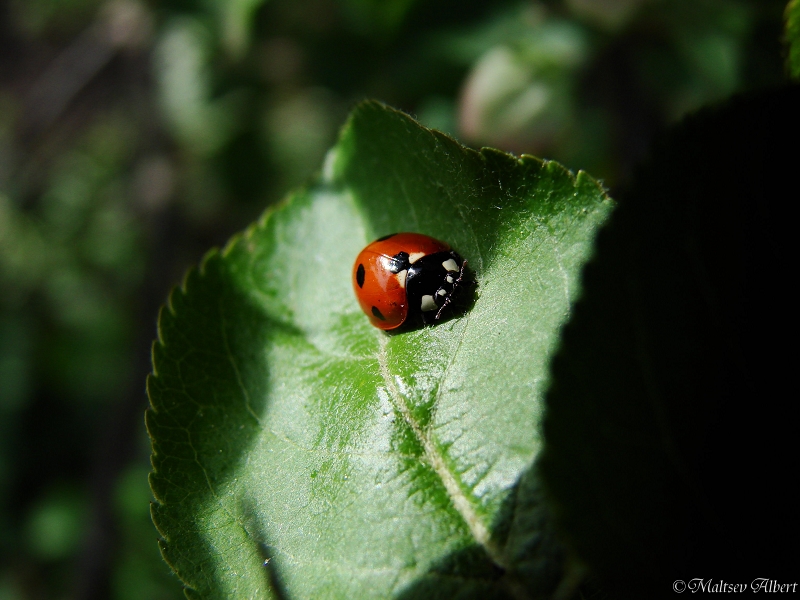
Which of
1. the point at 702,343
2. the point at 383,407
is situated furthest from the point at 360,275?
the point at 702,343

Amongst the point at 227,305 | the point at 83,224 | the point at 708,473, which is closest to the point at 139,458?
→ the point at 83,224

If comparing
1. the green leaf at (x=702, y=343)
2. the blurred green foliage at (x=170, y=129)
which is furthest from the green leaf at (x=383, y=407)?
the blurred green foliage at (x=170, y=129)

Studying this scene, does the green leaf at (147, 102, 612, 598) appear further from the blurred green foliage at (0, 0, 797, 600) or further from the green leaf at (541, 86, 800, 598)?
the blurred green foliage at (0, 0, 797, 600)

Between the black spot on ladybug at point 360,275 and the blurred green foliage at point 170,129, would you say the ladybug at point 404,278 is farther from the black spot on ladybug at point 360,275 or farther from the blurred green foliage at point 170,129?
the blurred green foliage at point 170,129

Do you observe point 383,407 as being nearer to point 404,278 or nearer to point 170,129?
point 404,278

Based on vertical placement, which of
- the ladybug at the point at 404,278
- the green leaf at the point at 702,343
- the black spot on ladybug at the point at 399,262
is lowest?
the green leaf at the point at 702,343

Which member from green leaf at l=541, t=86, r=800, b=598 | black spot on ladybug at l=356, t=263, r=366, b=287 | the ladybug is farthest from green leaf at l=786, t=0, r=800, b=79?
black spot on ladybug at l=356, t=263, r=366, b=287

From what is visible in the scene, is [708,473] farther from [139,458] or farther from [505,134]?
[139,458]
